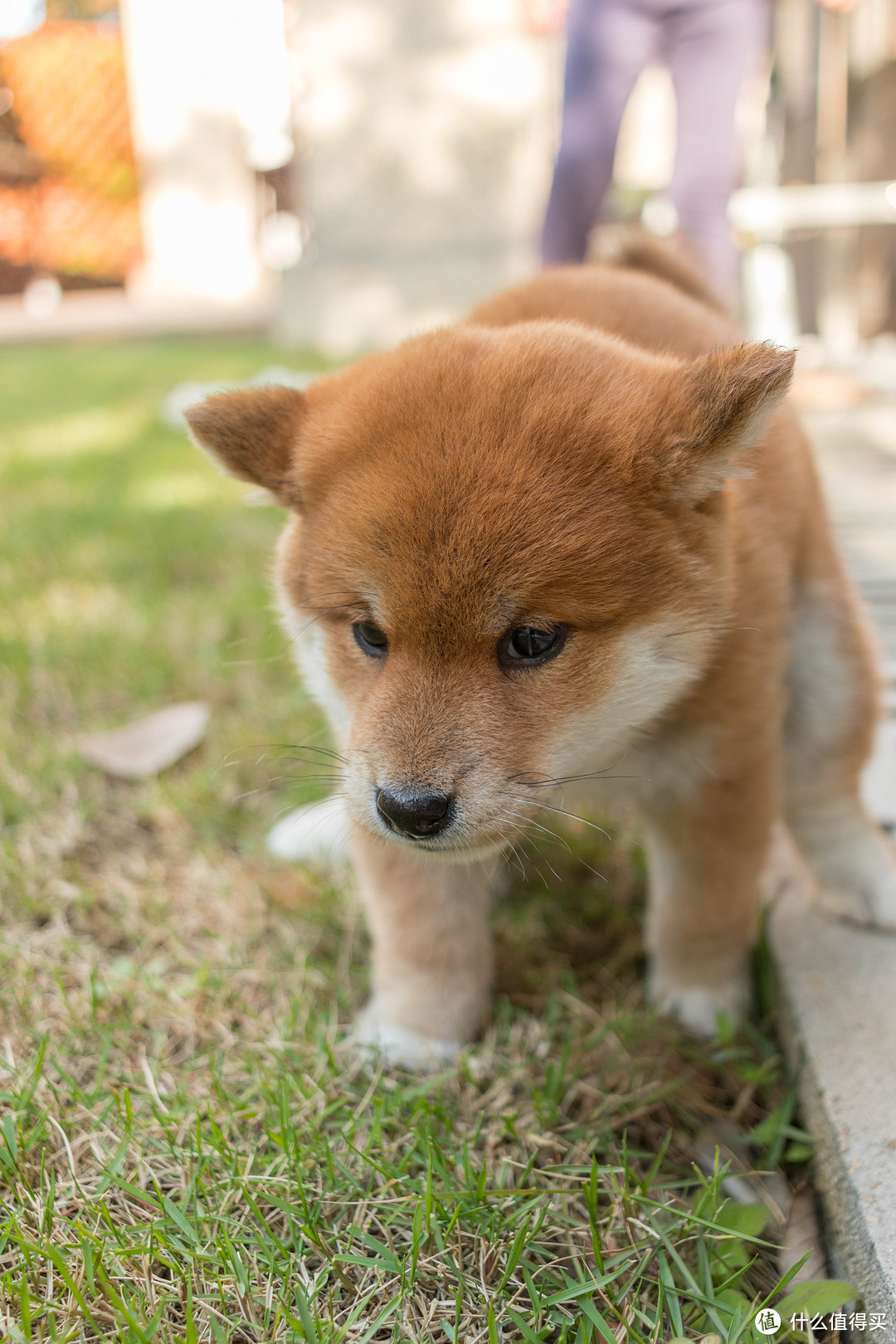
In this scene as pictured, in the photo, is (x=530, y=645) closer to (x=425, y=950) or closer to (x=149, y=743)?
(x=425, y=950)

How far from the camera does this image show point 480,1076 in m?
1.83

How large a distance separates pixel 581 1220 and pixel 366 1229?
31 cm

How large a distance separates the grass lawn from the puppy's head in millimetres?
505

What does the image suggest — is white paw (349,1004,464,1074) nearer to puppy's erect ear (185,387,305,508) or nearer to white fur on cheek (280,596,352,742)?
white fur on cheek (280,596,352,742)

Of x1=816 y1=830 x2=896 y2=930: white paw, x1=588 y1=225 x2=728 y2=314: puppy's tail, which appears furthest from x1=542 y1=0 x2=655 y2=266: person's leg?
x1=816 y1=830 x2=896 y2=930: white paw

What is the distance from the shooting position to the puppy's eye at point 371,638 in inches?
66.2

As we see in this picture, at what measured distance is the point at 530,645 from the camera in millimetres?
1573

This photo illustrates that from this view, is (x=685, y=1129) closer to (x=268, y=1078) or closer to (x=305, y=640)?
(x=268, y=1078)

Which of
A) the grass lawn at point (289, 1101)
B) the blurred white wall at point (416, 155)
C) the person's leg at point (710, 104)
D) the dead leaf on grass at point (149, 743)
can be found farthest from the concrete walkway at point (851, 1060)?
the blurred white wall at point (416, 155)

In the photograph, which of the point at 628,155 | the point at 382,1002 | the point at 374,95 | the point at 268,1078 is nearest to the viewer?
the point at 268,1078

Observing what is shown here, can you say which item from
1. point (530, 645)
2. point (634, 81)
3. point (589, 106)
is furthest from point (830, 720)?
point (634, 81)

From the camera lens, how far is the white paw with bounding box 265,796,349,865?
2.49 metres

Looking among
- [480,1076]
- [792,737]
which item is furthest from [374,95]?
[480,1076]

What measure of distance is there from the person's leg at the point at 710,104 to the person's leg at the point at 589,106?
16 centimetres
